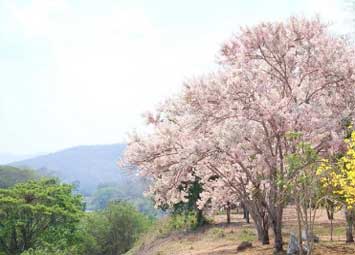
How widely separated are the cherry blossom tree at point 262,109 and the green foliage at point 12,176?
327ft

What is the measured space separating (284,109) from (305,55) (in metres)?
2.40

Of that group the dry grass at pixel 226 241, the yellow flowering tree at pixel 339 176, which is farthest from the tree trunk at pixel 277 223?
the yellow flowering tree at pixel 339 176

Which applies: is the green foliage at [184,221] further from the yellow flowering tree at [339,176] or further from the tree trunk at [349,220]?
the yellow flowering tree at [339,176]

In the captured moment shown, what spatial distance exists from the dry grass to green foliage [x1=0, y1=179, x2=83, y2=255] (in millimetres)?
7141

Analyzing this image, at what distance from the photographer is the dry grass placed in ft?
57.2

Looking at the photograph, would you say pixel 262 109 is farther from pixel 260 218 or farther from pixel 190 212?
pixel 190 212

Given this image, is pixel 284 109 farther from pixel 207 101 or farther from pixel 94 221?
pixel 94 221

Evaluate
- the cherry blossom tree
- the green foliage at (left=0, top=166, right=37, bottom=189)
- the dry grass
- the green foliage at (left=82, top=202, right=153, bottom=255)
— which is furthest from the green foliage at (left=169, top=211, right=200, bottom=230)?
the green foliage at (left=0, top=166, right=37, bottom=189)

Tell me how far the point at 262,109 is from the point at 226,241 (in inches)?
459

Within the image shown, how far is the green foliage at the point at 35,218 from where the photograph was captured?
117 feet

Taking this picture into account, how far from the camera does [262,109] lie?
1423 centimetres

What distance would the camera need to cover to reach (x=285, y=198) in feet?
47.8

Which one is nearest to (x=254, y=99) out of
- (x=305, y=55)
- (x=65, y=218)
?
(x=305, y=55)

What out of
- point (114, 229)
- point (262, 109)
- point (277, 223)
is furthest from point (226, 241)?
point (114, 229)
